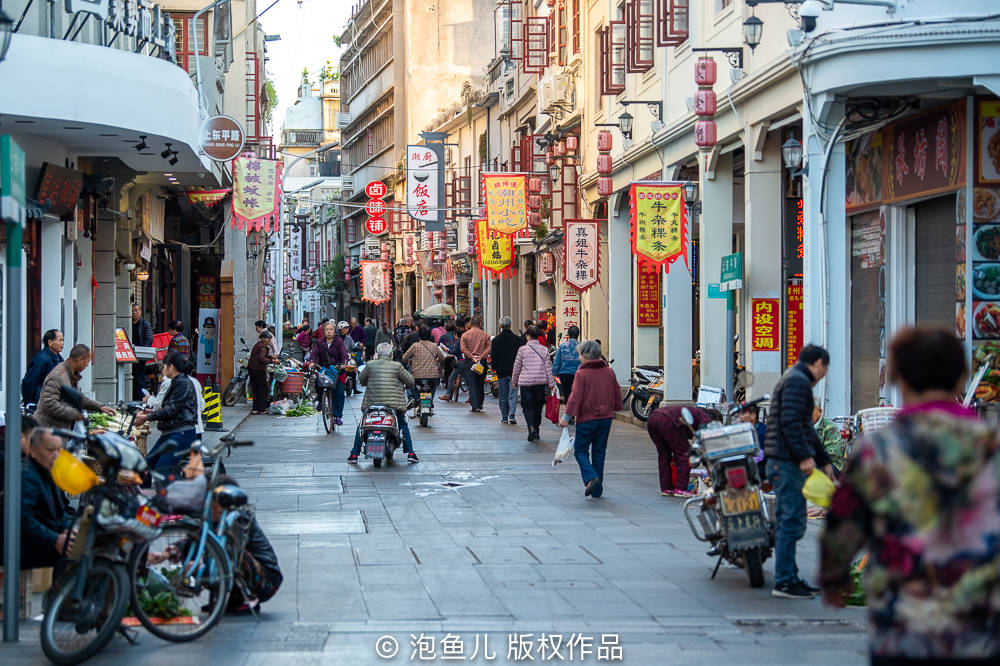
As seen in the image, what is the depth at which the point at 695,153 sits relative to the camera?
23672 millimetres

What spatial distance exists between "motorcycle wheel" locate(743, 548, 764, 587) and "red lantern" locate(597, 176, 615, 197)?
20.5 metres

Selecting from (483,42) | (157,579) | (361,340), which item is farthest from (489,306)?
(157,579)

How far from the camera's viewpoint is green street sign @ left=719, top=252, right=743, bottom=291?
65.3 ft

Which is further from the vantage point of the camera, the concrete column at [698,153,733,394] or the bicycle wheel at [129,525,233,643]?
the concrete column at [698,153,733,394]

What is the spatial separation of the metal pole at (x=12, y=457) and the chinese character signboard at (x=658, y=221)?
15816 mm

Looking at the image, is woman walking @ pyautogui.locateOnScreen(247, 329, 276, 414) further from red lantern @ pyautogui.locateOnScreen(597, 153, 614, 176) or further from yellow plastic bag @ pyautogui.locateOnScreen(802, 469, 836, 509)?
yellow plastic bag @ pyautogui.locateOnScreen(802, 469, 836, 509)

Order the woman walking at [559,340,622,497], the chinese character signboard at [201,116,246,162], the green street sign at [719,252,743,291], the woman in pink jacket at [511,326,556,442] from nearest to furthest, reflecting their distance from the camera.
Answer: the woman walking at [559,340,622,497] → the green street sign at [719,252,743,291] → the woman in pink jacket at [511,326,556,442] → the chinese character signboard at [201,116,246,162]

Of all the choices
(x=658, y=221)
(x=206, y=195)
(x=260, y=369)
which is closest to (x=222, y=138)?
(x=260, y=369)

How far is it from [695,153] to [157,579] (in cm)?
1701

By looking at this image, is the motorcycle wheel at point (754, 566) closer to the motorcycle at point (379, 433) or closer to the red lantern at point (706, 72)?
the motorcycle at point (379, 433)

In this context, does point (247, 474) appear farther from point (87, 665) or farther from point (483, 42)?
point (483, 42)

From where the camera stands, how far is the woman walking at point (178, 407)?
42.5 feet

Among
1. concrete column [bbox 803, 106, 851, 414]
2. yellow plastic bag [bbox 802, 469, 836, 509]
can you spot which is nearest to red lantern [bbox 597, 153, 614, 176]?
concrete column [bbox 803, 106, 851, 414]

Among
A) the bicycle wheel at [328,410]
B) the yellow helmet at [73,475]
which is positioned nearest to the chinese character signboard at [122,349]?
the bicycle wheel at [328,410]
